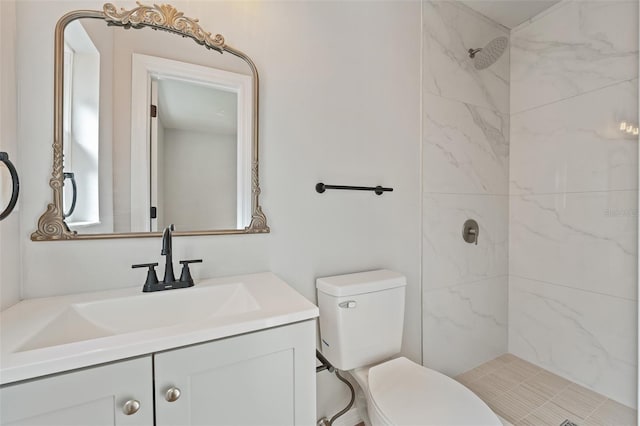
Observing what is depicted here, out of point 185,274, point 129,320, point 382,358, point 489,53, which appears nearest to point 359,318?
point 382,358

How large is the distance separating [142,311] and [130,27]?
984mm

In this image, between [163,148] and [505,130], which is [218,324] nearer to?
[163,148]

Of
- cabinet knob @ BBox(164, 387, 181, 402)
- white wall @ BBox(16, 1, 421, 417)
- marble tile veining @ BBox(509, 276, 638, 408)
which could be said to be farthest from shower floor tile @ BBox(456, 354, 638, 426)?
cabinet knob @ BBox(164, 387, 181, 402)

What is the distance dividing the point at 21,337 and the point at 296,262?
876mm

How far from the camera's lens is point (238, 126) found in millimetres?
1192

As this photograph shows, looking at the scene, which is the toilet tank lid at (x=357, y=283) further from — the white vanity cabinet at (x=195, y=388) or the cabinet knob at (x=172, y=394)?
the cabinet knob at (x=172, y=394)

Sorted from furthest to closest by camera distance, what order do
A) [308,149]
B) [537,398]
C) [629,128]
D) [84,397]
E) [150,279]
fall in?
[537,398] → [629,128] → [308,149] → [150,279] → [84,397]

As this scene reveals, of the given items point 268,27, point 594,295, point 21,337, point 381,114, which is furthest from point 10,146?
point 594,295

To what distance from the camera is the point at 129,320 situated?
0.89 m

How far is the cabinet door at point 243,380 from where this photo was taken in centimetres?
65

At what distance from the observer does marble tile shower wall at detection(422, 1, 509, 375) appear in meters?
1.70

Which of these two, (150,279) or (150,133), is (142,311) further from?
(150,133)

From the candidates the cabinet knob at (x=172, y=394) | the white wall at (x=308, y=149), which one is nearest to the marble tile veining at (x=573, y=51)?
the white wall at (x=308, y=149)

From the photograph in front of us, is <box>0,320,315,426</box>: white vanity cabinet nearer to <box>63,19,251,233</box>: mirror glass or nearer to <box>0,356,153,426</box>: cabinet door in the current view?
<box>0,356,153,426</box>: cabinet door
